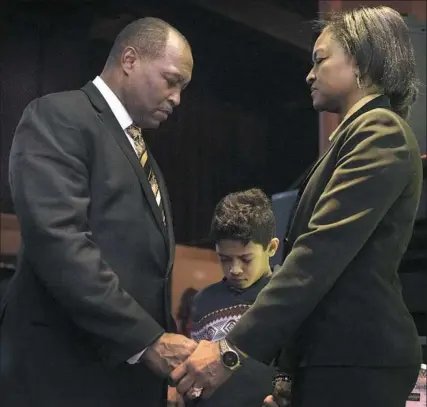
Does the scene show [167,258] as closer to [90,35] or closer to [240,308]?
[240,308]

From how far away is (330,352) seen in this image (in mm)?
1126

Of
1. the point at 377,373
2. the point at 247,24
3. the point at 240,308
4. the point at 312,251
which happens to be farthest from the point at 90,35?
the point at 377,373

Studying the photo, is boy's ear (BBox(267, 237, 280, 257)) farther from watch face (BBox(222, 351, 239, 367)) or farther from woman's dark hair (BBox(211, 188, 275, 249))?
watch face (BBox(222, 351, 239, 367))

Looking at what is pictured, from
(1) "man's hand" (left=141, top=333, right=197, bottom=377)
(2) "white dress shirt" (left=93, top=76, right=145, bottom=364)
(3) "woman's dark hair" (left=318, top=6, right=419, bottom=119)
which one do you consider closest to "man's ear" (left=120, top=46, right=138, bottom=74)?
(2) "white dress shirt" (left=93, top=76, right=145, bottom=364)

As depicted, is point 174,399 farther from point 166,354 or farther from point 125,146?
point 125,146

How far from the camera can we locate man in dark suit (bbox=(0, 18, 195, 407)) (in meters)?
1.17

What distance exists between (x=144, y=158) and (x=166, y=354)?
39 centimetres

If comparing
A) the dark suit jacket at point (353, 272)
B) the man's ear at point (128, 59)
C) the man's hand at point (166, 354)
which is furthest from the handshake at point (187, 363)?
the man's ear at point (128, 59)

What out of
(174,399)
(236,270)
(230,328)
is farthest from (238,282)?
(174,399)

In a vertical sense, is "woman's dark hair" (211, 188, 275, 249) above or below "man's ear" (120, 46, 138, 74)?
below

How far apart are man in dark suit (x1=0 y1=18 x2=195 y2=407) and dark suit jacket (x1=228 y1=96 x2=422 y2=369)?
19cm

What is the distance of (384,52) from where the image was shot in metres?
1.28

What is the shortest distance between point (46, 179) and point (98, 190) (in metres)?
0.10

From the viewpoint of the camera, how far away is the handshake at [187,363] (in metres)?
1.24
